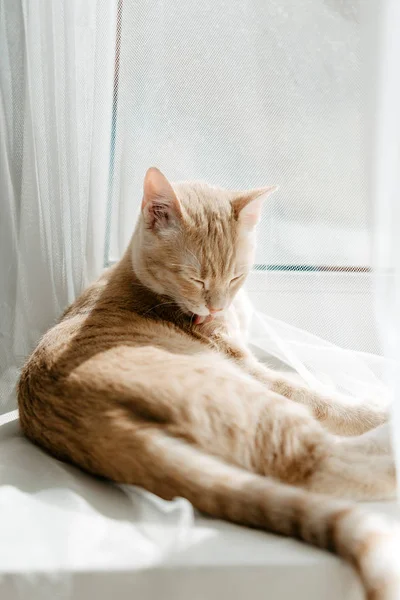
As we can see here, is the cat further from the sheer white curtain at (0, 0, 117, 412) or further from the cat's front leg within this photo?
the sheer white curtain at (0, 0, 117, 412)

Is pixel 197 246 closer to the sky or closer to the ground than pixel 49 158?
closer to the ground

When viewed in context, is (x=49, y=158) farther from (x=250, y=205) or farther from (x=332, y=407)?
(x=332, y=407)

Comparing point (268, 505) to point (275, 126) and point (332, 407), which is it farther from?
point (275, 126)

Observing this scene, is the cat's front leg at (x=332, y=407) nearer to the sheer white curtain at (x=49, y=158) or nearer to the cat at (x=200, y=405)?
the cat at (x=200, y=405)

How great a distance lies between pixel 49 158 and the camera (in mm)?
1574

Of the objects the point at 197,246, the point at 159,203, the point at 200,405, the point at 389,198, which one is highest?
the point at 389,198

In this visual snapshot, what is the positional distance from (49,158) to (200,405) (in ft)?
3.03

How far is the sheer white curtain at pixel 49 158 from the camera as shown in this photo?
1504 millimetres

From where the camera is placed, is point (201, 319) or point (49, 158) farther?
point (49, 158)

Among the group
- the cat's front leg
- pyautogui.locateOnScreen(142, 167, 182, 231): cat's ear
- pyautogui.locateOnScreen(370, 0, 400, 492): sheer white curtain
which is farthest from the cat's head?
pyautogui.locateOnScreen(370, 0, 400, 492): sheer white curtain

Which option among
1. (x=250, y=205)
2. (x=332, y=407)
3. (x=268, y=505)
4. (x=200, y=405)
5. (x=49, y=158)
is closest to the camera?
(x=268, y=505)

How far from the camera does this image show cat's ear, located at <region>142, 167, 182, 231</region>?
52.7 inches

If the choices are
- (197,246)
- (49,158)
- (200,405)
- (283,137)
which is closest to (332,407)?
(200,405)

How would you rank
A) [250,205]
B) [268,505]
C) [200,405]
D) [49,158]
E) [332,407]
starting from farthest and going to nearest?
[49,158], [250,205], [332,407], [200,405], [268,505]
